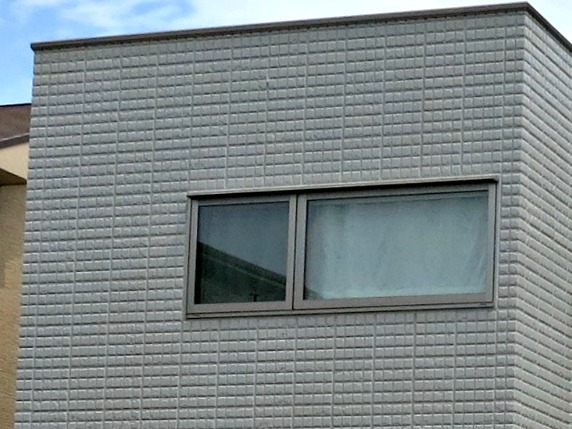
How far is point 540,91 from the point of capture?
14570mm

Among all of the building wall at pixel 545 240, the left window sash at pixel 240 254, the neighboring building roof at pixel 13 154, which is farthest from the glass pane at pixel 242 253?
the neighboring building roof at pixel 13 154

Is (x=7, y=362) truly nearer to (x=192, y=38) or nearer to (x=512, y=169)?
(x=192, y=38)

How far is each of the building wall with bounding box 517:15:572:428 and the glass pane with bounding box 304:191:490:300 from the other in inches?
14.2

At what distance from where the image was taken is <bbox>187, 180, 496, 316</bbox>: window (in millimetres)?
14250

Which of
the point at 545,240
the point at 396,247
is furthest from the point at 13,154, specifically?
the point at 545,240

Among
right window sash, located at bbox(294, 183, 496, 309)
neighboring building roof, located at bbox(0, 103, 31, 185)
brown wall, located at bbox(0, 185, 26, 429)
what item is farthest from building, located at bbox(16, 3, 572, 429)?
brown wall, located at bbox(0, 185, 26, 429)

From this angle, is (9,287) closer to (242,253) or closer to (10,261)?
(10,261)

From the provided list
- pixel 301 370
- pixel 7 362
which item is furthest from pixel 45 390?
pixel 7 362

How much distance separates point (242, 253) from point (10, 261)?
948 centimetres

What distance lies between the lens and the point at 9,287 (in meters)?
23.7

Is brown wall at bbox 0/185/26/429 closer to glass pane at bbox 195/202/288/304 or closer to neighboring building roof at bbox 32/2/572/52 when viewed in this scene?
neighboring building roof at bbox 32/2/572/52

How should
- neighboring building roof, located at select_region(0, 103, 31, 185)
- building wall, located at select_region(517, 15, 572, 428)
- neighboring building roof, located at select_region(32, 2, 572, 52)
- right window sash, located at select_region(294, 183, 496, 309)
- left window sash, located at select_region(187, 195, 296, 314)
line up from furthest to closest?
neighboring building roof, located at select_region(0, 103, 31, 185) → left window sash, located at select_region(187, 195, 296, 314) → neighboring building roof, located at select_region(32, 2, 572, 52) → right window sash, located at select_region(294, 183, 496, 309) → building wall, located at select_region(517, 15, 572, 428)

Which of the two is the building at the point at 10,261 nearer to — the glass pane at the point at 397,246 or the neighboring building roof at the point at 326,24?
the neighboring building roof at the point at 326,24

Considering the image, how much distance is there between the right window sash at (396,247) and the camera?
46.6 ft
